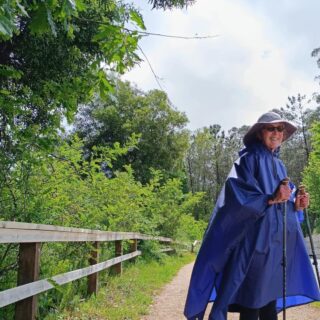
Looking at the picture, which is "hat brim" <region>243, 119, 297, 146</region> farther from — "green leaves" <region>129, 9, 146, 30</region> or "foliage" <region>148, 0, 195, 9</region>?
"foliage" <region>148, 0, 195, 9</region>

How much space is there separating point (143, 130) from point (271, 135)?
24316mm

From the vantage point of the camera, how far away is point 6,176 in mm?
4211

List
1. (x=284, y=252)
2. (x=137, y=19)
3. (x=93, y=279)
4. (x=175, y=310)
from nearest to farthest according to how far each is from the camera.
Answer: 1. (x=137, y=19)
2. (x=284, y=252)
3. (x=93, y=279)
4. (x=175, y=310)

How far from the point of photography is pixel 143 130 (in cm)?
2784

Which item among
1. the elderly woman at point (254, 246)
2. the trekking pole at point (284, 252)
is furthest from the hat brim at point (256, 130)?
the trekking pole at point (284, 252)

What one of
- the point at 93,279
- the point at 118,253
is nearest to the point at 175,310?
the point at 93,279

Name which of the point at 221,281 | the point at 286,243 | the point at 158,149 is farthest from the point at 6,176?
the point at 158,149

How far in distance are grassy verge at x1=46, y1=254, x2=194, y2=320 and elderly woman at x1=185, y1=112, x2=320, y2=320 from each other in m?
1.81

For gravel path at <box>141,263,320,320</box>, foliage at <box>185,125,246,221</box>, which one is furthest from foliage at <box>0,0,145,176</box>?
foliage at <box>185,125,246,221</box>

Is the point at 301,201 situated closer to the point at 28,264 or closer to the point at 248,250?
the point at 248,250

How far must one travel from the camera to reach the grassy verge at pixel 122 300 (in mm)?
4926

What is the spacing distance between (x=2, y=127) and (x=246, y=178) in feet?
8.93

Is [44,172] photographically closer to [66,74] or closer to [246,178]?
[246,178]

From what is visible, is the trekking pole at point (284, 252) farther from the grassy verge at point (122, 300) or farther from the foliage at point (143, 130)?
the foliage at point (143, 130)
